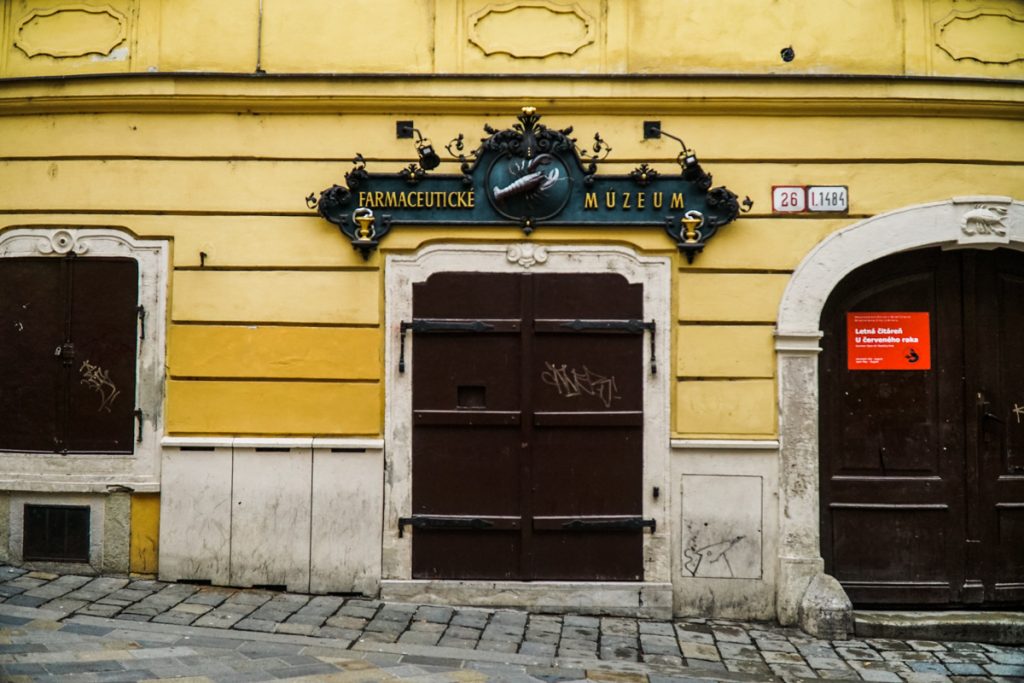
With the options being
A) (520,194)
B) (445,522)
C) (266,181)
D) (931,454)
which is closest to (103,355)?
(266,181)

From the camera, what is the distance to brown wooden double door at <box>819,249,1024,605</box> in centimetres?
702

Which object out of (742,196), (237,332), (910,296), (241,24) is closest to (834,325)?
(910,296)

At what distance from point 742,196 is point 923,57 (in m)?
1.81

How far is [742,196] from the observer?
273 inches

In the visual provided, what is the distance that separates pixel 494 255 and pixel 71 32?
393cm

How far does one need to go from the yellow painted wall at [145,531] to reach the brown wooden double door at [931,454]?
17.4ft

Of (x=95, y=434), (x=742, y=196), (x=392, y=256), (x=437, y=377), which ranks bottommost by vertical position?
(x=95, y=434)

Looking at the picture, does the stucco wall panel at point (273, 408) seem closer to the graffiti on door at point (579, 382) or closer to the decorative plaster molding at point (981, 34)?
the graffiti on door at point (579, 382)

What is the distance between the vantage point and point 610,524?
6.86m

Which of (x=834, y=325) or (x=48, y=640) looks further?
(x=834, y=325)

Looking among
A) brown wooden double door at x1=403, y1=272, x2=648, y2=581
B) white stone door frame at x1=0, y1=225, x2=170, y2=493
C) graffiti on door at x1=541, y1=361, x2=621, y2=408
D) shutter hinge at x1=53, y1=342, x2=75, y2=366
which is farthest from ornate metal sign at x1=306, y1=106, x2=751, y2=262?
shutter hinge at x1=53, y1=342, x2=75, y2=366

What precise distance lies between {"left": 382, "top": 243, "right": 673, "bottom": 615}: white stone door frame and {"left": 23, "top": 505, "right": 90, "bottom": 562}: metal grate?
8.03ft

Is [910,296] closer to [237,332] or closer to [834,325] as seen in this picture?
[834,325]

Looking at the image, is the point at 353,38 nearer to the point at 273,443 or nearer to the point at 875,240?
the point at 273,443
